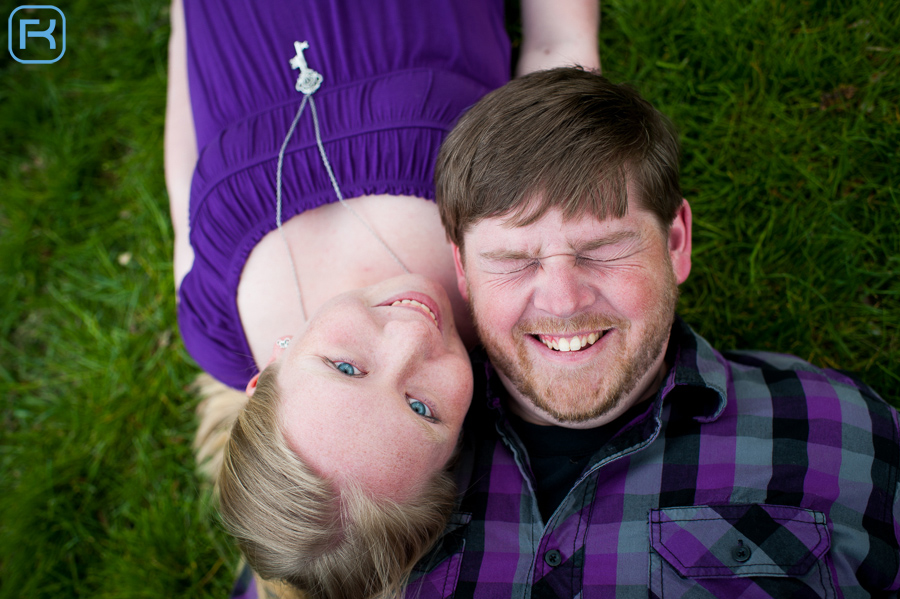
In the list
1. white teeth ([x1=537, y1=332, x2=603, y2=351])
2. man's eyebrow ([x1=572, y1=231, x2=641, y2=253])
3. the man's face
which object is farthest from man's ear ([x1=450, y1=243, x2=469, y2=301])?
man's eyebrow ([x1=572, y1=231, x2=641, y2=253])

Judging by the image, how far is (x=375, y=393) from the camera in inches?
77.4

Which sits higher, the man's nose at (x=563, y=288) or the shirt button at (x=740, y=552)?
the man's nose at (x=563, y=288)

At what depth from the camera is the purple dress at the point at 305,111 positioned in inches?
108

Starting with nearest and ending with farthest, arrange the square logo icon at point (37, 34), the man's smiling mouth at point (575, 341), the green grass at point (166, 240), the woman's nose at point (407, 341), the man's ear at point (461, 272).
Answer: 1. the woman's nose at point (407, 341)
2. the man's smiling mouth at point (575, 341)
3. the man's ear at point (461, 272)
4. the green grass at point (166, 240)
5. the square logo icon at point (37, 34)

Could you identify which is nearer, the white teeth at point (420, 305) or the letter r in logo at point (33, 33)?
the white teeth at point (420, 305)

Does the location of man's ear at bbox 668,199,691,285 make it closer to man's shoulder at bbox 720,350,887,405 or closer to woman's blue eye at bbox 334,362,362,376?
man's shoulder at bbox 720,350,887,405

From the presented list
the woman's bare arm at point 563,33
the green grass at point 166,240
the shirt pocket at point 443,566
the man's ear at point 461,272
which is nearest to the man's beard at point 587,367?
the man's ear at point 461,272

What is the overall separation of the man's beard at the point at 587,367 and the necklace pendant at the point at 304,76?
1.36 m

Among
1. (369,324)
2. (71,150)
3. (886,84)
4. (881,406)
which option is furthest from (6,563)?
(886,84)

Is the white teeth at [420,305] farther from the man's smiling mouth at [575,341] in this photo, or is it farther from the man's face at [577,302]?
the man's smiling mouth at [575,341]

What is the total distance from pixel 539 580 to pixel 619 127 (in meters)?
1.73

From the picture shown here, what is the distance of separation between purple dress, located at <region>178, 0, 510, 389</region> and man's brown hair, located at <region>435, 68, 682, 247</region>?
1.94ft

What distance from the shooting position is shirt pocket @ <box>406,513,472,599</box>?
2275 mm

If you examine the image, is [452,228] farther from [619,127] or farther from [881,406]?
[881,406]
